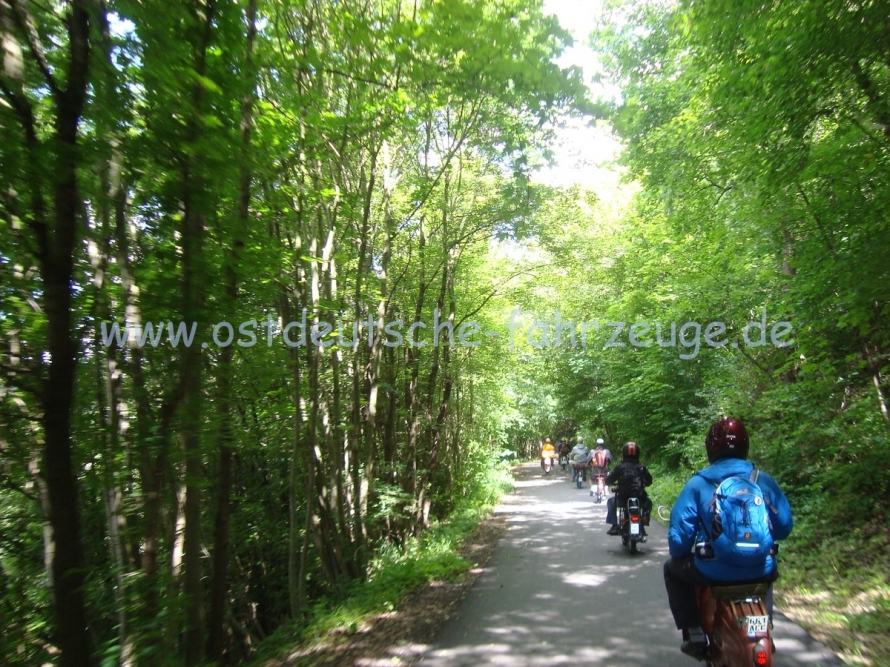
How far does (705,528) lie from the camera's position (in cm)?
340

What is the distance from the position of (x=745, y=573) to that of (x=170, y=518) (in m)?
5.51

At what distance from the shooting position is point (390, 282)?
11.8 meters

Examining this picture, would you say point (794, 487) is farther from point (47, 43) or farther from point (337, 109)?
point (47, 43)

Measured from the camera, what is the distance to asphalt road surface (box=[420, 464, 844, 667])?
15.0 feet

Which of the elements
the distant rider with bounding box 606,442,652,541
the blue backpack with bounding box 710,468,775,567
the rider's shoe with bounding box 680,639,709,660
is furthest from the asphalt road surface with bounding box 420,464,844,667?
the blue backpack with bounding box 710,468,775,567

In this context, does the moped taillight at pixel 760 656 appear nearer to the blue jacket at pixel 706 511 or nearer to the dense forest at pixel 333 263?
the blue jacket at pixel 706 511

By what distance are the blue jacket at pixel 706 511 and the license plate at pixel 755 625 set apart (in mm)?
225

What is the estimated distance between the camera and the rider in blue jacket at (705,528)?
332 cm

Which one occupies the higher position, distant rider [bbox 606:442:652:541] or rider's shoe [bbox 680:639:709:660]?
distant rider [bbox 606:442:652:541]

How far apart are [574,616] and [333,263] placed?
5.50 meters

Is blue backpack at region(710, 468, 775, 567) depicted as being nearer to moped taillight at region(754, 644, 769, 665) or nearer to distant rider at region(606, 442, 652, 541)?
moped taillight at region(754, 644, 769, 665)

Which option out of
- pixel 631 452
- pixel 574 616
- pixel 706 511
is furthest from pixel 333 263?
pixel 706 511

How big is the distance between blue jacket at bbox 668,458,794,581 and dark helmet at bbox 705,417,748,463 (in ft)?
0.20

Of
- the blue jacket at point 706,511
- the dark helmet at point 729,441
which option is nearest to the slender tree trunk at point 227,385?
the blue jacket at point 706,511
